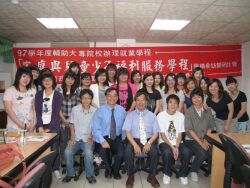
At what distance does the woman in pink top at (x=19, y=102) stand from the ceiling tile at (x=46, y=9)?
1.06m

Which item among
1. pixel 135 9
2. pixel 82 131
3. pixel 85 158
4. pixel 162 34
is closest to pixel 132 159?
pixel 85 158

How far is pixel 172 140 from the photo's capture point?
3123 mm

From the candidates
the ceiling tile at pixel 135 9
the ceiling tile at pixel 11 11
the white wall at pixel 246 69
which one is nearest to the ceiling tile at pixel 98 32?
the ceiling tile at pixel 135 9

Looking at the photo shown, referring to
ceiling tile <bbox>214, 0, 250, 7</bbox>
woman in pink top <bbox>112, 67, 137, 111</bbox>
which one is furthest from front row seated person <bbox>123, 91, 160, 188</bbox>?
ceiling tile <bbox>214, 0, 250, 7</bbox>

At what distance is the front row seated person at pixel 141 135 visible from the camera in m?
2.92

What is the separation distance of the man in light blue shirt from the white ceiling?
1316 millimetres

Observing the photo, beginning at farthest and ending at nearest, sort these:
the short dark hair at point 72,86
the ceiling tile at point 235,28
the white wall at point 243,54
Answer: the white wall at point 243,54, the ceiling tile at point 235,28, the short dark hair at point 72,86

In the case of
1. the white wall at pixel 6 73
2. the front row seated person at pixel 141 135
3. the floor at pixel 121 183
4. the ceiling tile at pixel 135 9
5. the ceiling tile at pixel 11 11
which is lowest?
the floor at pixel 121 183

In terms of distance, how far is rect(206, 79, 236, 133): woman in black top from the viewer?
3.22 meters

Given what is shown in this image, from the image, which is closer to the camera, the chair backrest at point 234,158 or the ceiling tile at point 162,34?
the chair backrest at point 234,158

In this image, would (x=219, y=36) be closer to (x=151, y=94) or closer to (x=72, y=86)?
(x=151, y=94)

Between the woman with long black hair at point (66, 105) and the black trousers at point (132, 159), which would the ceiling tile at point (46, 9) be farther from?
the black trousers at point (132, 159)

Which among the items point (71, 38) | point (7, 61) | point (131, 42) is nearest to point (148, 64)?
point (131, 42)

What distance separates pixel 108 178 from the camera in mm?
3068
